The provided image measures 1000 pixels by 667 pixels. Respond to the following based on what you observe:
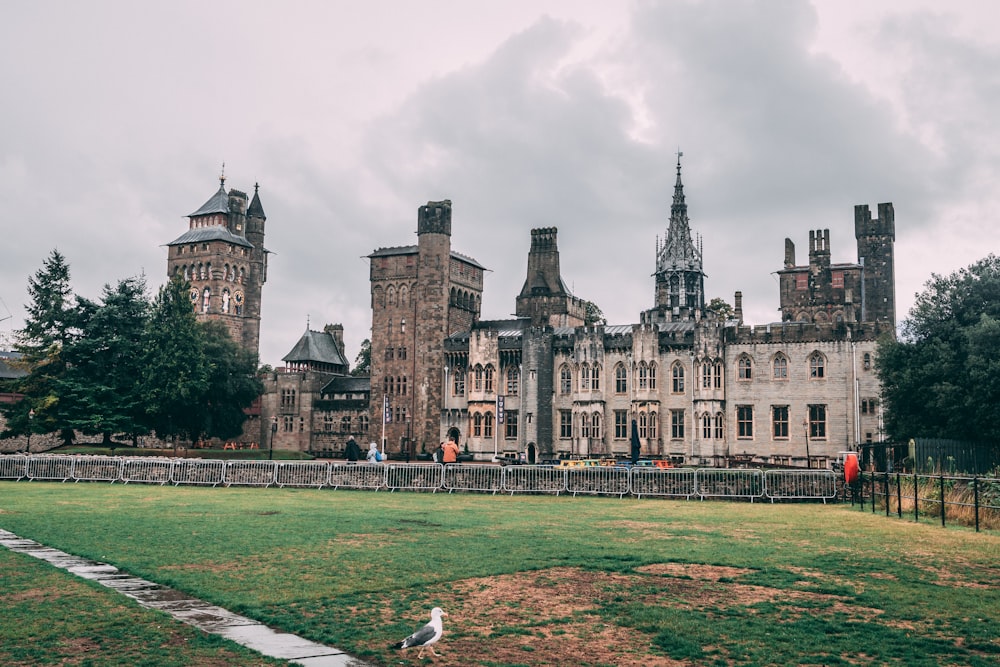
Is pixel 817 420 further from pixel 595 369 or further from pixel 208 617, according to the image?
pixel 208 617

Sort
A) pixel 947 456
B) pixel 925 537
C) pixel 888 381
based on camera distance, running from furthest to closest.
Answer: pixel 888 381 < pixel 947 456 < pixel 925 537

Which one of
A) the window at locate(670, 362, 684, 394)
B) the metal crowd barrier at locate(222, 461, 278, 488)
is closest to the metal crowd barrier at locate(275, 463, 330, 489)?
the metal crowd barrier at locate(222, 461, 278, 488)

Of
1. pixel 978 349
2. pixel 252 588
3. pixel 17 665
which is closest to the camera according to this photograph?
pixel 17 665

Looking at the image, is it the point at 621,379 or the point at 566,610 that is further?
the point at 621,379

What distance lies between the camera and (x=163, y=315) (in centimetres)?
7294

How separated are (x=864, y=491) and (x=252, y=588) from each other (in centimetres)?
2485

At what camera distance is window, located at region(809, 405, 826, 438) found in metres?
64.1

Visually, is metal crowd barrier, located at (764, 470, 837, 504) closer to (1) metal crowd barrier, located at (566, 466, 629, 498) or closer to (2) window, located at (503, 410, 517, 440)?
(1) metal crowd barrier, located at (566, 466, 629, 498)

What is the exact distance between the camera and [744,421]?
66.4 meters

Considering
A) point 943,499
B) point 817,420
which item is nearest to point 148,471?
point 943,499

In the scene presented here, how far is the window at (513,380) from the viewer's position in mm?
74125

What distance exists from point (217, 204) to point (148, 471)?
251 ft

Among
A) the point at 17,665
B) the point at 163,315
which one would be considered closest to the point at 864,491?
the point at 17,665

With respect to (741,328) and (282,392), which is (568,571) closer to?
(741,328)
